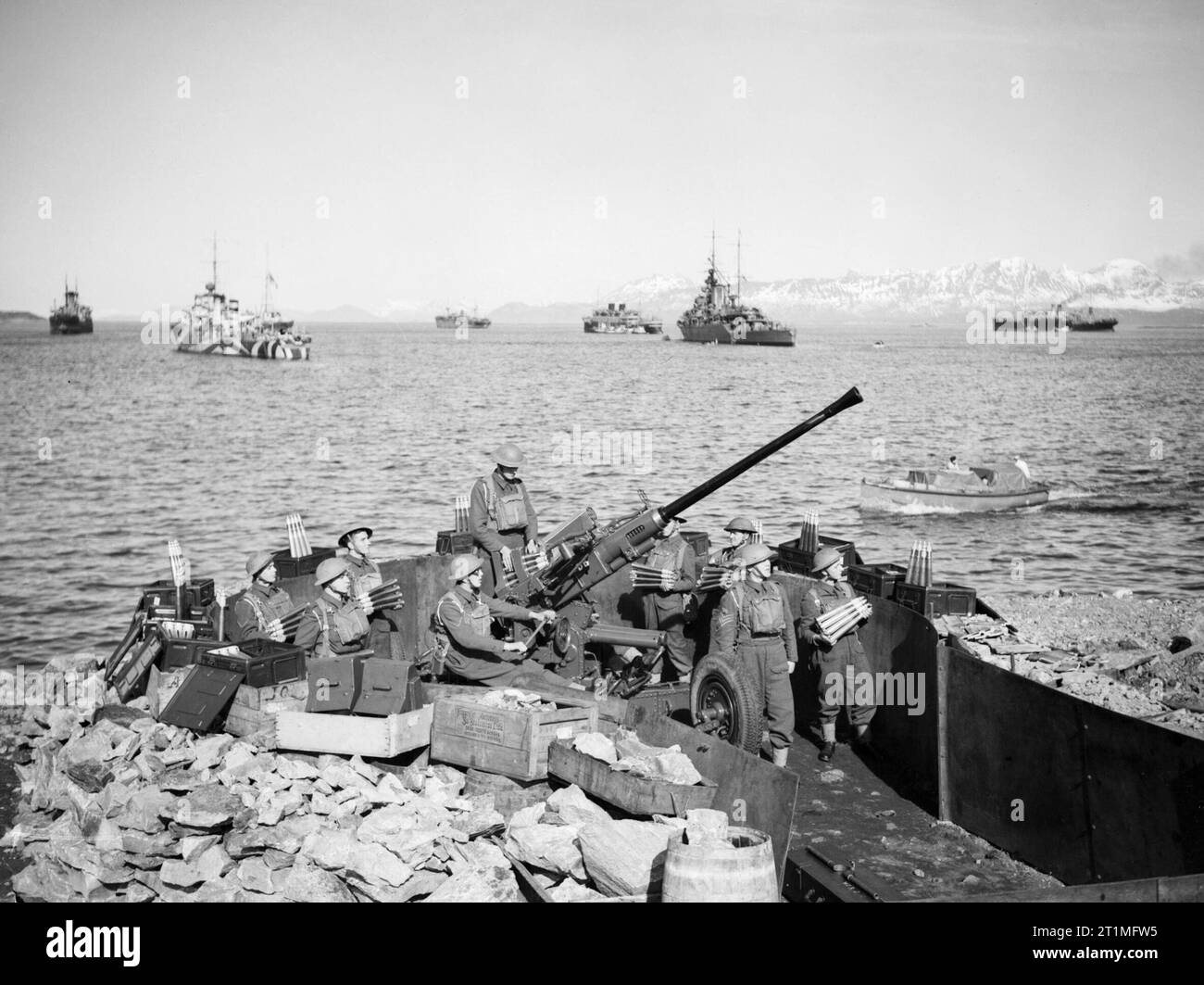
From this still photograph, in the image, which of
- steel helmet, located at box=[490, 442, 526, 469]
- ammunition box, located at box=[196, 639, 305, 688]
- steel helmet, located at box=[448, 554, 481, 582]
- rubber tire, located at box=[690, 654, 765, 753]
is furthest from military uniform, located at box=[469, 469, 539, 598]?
rubber tire, located at box=[690, 654, 765, 753]

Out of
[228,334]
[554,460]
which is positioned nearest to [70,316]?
[228,334]

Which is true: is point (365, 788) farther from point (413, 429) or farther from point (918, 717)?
point (413, 429)

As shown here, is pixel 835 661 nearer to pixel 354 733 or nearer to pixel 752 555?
pixel 752 555

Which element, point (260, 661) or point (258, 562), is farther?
point (258, 562)

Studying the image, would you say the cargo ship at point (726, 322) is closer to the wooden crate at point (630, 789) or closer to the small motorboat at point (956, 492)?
the small motorboat at point (956, 492)

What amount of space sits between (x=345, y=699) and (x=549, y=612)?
240 cm

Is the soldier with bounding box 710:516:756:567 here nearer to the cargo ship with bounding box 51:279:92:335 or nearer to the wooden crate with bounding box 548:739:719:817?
the wooden crate with bounding box 548:739:719:817

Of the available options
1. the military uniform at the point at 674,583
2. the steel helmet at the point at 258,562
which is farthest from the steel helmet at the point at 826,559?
the steel helmet at the point at 258,562

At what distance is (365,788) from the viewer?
8922 mm

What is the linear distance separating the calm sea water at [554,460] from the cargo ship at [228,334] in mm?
22755

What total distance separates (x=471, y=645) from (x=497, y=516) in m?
2.93

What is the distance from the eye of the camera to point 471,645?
1070 centimetres

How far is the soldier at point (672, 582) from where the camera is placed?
12992mm
